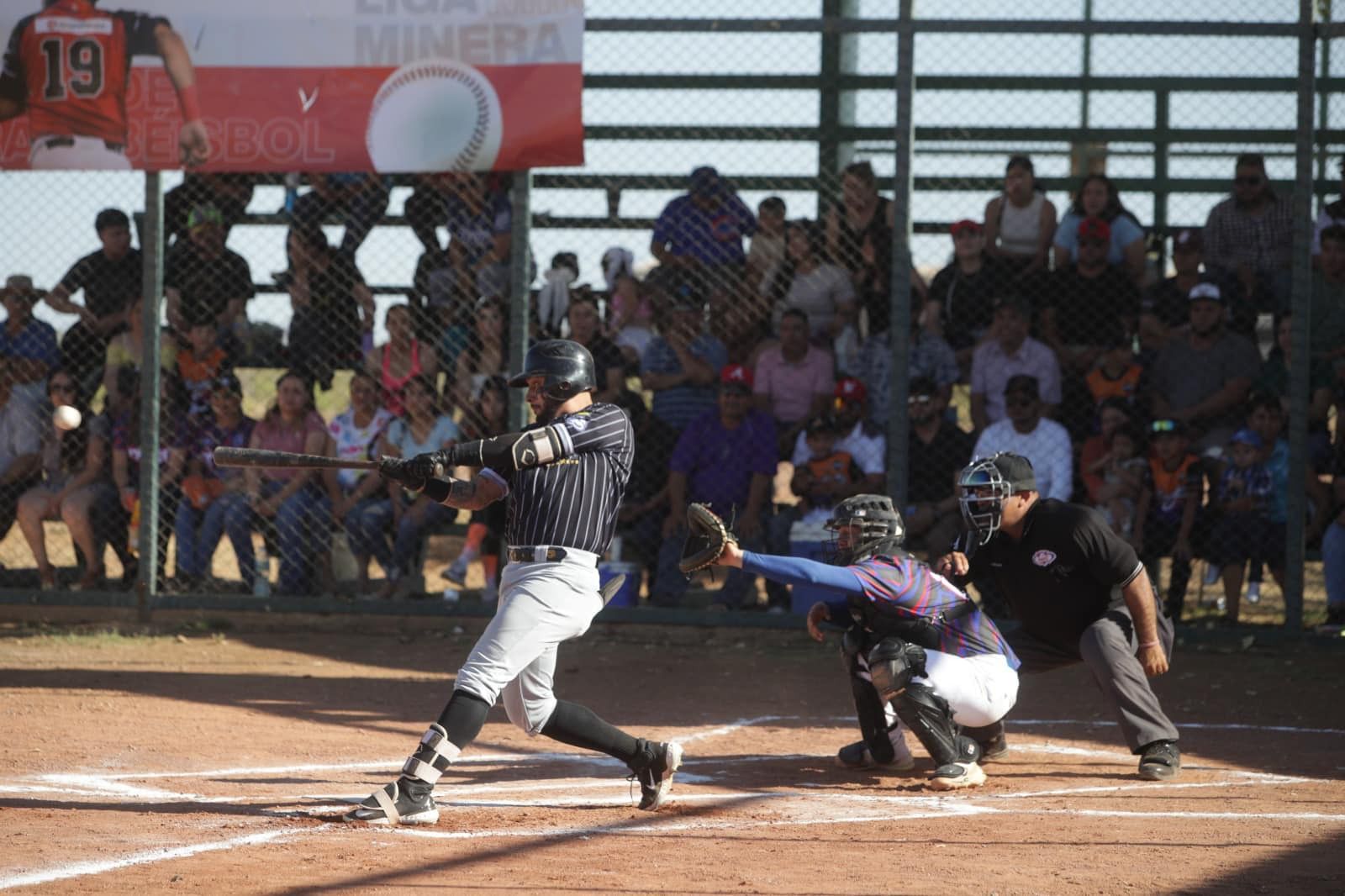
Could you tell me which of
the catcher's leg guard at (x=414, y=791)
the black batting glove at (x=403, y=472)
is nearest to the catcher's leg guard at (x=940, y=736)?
the catcher's leg guard at (x=414, y=791)

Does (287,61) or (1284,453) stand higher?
(287,61)

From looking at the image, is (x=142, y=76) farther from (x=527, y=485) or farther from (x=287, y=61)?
(x=527, y=485)

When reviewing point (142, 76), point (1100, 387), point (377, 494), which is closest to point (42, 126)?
point (142, 76)

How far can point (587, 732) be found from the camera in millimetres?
5449

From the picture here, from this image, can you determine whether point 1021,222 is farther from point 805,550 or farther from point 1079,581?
point 1079,581

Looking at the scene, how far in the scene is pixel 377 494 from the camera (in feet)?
33.5

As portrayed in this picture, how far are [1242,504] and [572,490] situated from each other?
5446 mm

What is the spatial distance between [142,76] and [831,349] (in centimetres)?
484

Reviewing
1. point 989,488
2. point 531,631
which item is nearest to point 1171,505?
point 989,488

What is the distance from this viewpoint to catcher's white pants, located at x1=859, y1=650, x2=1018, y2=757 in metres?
6.03

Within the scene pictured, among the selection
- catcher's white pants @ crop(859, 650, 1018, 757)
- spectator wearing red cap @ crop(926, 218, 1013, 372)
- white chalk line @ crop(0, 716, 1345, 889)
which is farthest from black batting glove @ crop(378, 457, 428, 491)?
spectator wearing red cap @ crop(926, 218, 1013, 372)

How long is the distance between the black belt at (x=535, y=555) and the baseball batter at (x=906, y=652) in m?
0.92

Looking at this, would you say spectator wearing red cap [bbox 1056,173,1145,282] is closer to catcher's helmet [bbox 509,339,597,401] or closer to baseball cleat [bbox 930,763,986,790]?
baseball cleat [bbox 930,763,986,790]

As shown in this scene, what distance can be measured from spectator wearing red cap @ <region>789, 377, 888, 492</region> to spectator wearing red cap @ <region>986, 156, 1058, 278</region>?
4.30 ft
